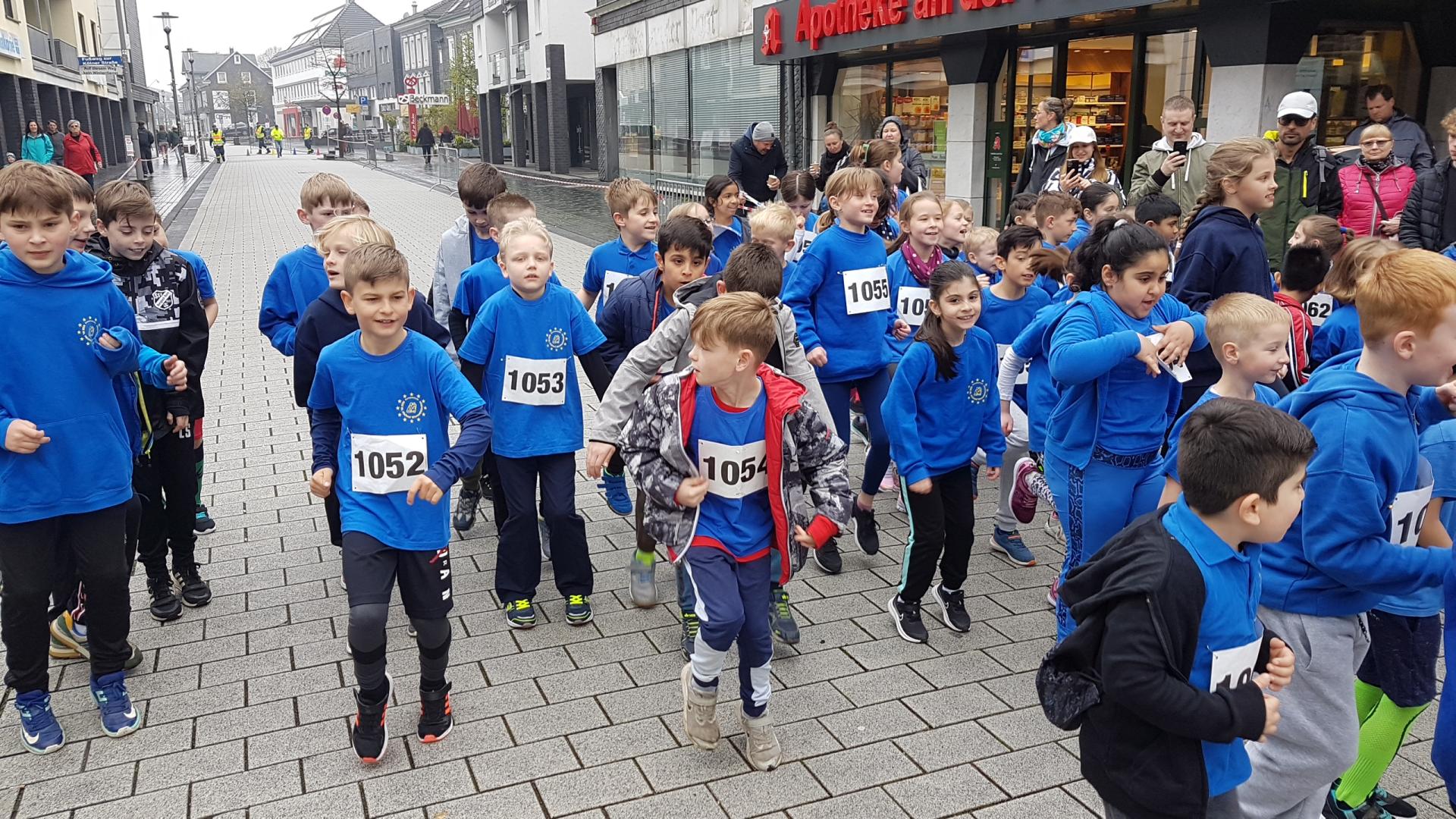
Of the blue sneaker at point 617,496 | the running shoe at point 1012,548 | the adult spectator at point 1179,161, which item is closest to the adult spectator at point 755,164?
the adult spectator at point 1179,161

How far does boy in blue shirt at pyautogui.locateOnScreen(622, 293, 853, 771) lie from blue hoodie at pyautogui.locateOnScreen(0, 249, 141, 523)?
6.16 feet

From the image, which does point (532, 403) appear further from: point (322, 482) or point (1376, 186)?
point (1376, 186)

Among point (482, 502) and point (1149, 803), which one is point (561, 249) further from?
point (1149, 803)

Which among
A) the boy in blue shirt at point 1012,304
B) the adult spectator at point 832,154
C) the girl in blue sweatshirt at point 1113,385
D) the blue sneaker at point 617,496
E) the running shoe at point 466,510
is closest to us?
the girl in blue sweatshirt at point 1113,385

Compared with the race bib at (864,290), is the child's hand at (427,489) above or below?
below

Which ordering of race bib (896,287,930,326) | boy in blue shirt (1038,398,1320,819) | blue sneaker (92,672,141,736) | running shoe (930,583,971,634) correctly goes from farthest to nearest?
race bib (896,287,930,326) → running shoe (930,583,971,634) → blue sneaker (92,672,141,736) → boy in blue shirt (1038,398,1320,819)

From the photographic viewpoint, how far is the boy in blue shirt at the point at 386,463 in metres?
3.78

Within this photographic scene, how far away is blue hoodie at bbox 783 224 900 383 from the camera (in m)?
Answer: 5.76

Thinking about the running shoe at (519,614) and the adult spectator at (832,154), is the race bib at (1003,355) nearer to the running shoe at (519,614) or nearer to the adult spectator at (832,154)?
the running shoe at (519,614)

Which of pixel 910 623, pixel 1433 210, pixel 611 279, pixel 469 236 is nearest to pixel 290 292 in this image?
pixel 469 236

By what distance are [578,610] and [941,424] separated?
183 centimetres

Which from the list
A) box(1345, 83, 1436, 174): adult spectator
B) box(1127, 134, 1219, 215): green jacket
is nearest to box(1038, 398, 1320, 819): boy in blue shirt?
box(1127, 134, 1219, 215): green jacket

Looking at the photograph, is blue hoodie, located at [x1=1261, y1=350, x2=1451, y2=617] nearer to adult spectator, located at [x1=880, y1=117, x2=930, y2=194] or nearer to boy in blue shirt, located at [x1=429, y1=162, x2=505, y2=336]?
boy in blue shirt, located at [x1=429, y1=162, x2=505, y2=336]

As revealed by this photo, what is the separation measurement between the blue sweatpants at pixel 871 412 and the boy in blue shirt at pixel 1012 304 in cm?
62
